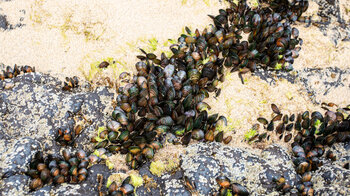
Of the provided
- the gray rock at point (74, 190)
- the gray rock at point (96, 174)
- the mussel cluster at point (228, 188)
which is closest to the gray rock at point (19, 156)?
the gray rock at point (74, 190)

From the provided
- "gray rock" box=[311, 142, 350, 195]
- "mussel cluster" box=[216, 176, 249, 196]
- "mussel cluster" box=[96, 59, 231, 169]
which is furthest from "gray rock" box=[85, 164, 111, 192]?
"gray rock" box=[311, 142, 350, 195]

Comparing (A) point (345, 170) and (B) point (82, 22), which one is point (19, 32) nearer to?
(B) point (82, 22)

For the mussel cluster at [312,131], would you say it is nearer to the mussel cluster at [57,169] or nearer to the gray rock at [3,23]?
the mussel cluster at [57,169]

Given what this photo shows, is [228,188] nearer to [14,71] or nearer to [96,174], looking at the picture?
[96,174]

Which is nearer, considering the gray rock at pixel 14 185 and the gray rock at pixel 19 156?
the gray rock at pixel 14 185

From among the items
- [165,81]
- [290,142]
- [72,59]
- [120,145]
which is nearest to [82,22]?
[72,59]

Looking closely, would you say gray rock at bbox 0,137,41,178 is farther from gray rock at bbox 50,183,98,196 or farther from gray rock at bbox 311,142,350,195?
gray rock at bbox 311,142,350,195
